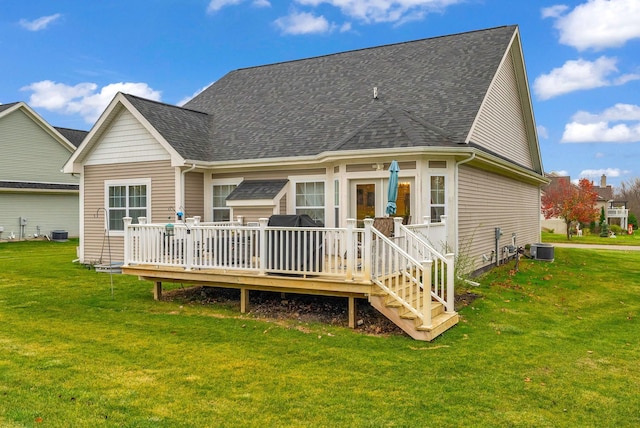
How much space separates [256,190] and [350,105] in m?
4.00

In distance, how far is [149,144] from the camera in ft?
43.7

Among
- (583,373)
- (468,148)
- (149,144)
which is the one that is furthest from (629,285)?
(149,144)

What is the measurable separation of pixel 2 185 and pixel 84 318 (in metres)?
19.2

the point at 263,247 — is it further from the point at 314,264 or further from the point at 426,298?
the point at 426,298

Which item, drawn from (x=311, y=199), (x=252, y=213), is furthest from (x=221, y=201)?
(x=311, y=199)

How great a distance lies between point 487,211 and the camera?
13.1 meters

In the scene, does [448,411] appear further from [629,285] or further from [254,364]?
[629,285]

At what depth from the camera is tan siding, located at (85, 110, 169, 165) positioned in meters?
13.3

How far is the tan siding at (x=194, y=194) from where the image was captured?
514 inches

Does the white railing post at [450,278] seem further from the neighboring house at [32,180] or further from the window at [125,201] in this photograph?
the neighboring house at [32,180]

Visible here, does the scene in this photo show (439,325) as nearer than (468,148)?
Yes

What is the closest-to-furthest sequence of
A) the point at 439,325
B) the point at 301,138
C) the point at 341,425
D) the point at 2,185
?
the point at 341,425 < the point at 439,325 < the point at 301,138 < the point at 2,185

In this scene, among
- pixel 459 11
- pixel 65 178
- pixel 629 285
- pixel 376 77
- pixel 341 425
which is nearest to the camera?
pixel 341 425

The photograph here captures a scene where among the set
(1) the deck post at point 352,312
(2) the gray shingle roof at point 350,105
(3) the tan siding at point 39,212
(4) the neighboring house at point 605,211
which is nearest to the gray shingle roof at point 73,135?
(3) the tan siding at point 39,212
